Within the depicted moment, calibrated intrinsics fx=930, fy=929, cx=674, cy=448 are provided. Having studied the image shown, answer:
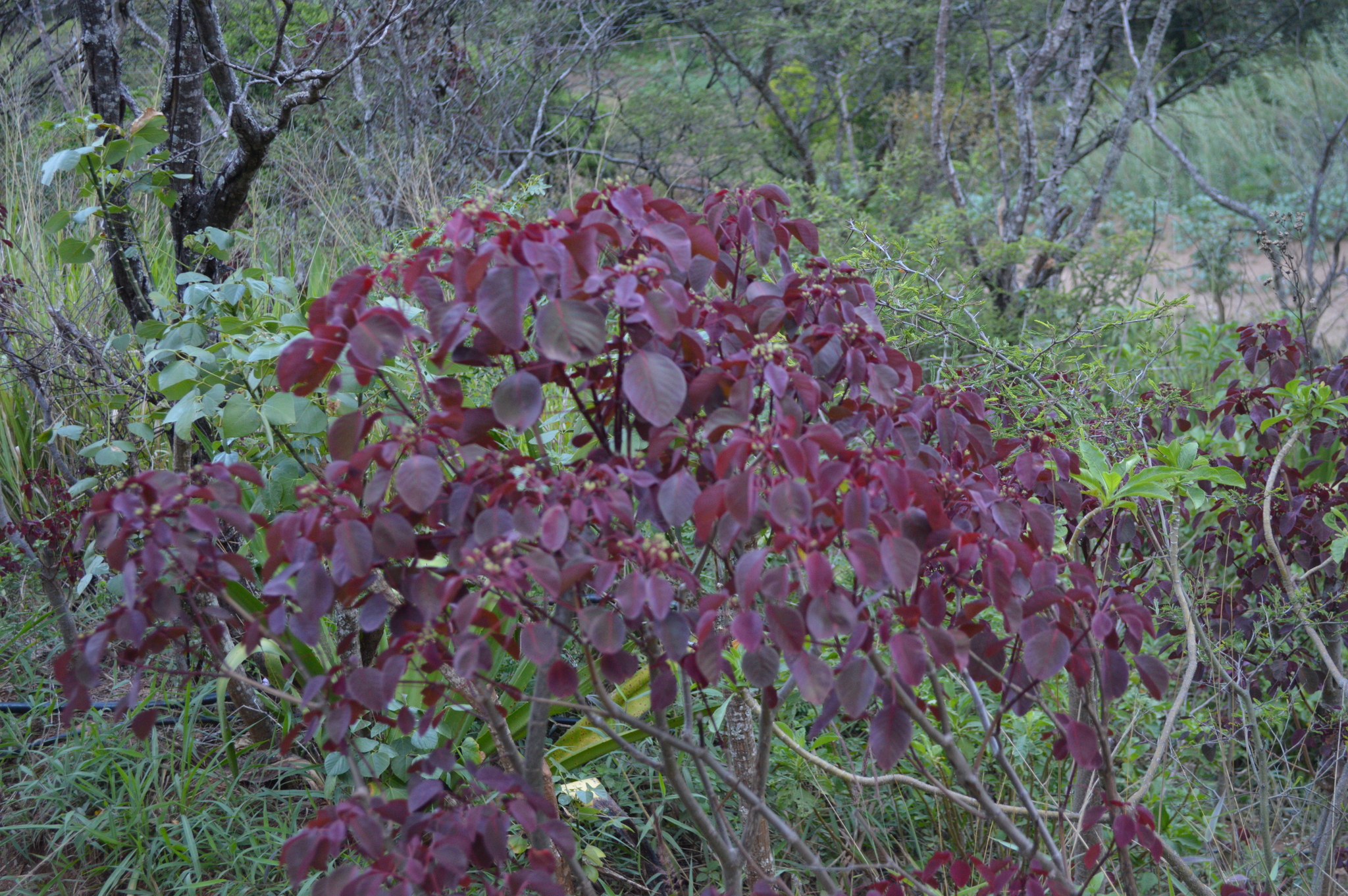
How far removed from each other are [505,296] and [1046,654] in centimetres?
72

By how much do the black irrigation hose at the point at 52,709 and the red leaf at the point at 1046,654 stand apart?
6.24 ft

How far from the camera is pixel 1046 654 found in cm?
107

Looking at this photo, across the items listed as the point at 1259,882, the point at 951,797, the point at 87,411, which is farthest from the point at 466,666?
the point at 87,411

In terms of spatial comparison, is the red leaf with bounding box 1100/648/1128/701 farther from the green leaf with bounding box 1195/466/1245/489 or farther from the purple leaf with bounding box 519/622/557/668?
the purple leaf with bounding box 519/622/557/668

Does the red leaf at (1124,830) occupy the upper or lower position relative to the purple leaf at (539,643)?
lower

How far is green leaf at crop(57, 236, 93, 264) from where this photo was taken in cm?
203

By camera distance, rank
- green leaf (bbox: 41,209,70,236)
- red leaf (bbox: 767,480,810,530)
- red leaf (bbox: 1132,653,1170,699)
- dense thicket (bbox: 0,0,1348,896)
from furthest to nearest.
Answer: green leaf (bbox: 41,209,70,236) < red leaf (bbox: 1132,653,1170,699) < dense thicket (bbox: 0,0,1348,896) < red leaf (bbox: 767,480,810,530)

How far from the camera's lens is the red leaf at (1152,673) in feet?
3.75

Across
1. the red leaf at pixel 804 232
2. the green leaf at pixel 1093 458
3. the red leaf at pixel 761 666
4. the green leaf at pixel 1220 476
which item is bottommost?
the green leaf at pixel 1220 476

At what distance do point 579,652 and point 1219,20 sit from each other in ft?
41.0

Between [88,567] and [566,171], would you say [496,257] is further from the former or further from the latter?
[566,171]

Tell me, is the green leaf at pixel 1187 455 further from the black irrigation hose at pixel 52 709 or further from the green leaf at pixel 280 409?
the black irrigation hose at pixel 52 709

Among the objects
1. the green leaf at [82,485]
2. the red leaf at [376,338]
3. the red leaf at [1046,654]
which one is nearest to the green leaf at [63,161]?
the green leaf at [82,485]

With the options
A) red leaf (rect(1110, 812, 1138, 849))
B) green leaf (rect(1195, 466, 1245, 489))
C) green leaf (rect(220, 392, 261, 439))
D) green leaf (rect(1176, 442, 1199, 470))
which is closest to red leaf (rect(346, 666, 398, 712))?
green leaf (rect(220, 392, 261, 439))
